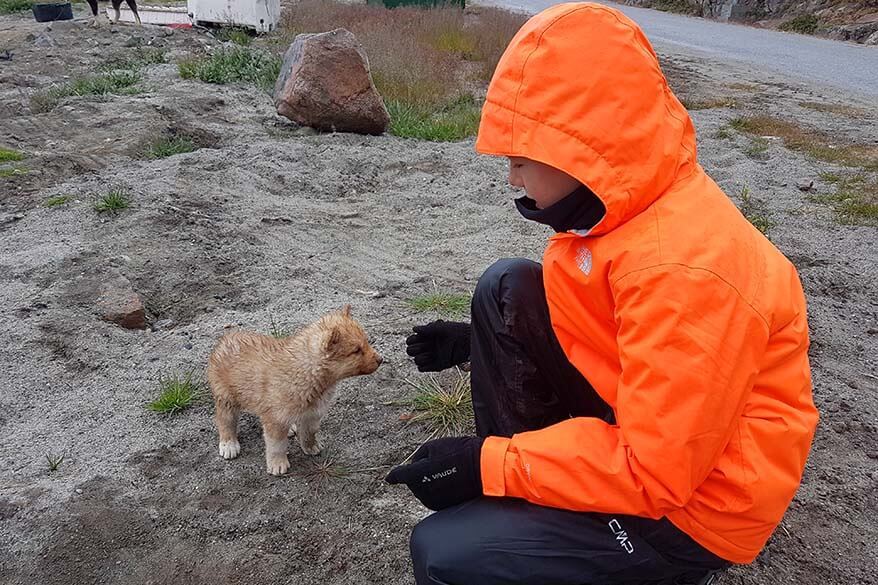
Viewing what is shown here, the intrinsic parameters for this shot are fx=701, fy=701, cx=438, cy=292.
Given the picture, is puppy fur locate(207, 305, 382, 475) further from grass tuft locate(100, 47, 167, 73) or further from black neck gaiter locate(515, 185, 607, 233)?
grass tuft locate(100, 47, 167, 73)

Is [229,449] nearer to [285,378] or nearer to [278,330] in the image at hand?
[285,378]

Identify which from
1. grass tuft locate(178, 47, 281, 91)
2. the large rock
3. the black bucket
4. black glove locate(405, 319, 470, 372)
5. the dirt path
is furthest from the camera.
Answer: the black bucket

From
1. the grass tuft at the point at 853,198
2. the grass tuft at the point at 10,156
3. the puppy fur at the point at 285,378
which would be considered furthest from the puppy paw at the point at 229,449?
the grass tuft at the point at 853,198

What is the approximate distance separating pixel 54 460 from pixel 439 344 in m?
1.84

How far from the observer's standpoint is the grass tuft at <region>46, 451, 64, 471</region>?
10.3 ft

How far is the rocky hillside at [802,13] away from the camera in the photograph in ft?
69.4

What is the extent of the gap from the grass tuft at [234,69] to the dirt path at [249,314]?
3.25ft

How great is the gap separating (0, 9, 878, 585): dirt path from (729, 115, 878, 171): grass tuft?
30 cm

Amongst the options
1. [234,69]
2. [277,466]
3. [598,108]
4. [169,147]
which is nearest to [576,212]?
[598,108]

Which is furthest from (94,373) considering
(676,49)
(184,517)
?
(676,49)

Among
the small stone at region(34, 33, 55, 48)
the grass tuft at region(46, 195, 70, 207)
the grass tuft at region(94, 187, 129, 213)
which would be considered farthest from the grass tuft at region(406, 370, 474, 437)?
the small stone at region(34, 33, 55, 48)

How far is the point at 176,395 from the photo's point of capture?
3.54 metres

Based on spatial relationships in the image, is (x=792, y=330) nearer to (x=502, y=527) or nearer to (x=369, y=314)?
(x=502, y=527)

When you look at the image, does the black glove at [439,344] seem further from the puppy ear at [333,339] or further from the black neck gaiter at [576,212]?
the black neck gaiter at [576,212]
